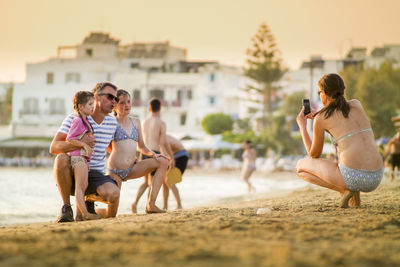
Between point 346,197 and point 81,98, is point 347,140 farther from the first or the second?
point 81,98

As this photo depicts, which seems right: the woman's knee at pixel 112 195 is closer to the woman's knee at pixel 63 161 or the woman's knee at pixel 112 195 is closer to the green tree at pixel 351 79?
the woman's knee at pixel 63 161

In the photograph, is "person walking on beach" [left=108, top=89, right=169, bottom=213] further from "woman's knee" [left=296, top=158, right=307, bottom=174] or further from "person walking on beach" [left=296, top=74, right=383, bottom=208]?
"person walking on beach" [left=296, top=74, right=383, bottom=208]

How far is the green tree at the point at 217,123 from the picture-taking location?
6171cm

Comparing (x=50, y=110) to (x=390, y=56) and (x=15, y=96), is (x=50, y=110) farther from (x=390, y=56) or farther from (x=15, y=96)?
(x=390, y=56)

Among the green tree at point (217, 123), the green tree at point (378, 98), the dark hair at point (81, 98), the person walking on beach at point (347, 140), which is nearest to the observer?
the person walking on beach at point (347, 140)

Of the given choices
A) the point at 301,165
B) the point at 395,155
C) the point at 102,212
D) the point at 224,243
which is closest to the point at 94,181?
the point at 102,212

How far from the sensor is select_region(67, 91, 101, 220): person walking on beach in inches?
257

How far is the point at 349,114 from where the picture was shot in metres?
6.08

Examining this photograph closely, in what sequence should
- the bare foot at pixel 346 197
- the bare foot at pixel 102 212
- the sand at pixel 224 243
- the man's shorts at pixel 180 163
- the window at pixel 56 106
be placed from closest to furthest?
the sand at pixel 224 243 < the bare foot at pixel 346 197 < the bare foot at pixel 102 212 < the man's shorts at pixel 180 163 < the window at pixel 56 106

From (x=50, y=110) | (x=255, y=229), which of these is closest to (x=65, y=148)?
(x=255, y=229)

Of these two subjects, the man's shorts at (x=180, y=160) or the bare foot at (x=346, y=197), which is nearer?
the bare foot at (x=346, y=197)

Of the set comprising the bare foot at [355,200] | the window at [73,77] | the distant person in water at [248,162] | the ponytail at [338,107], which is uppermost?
the window at [73,77]

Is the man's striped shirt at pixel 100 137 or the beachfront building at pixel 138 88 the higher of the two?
the beachfront building at pixel 138 88

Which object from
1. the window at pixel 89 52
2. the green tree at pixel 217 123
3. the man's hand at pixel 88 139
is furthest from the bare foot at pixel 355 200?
the window at pixel 89 52
